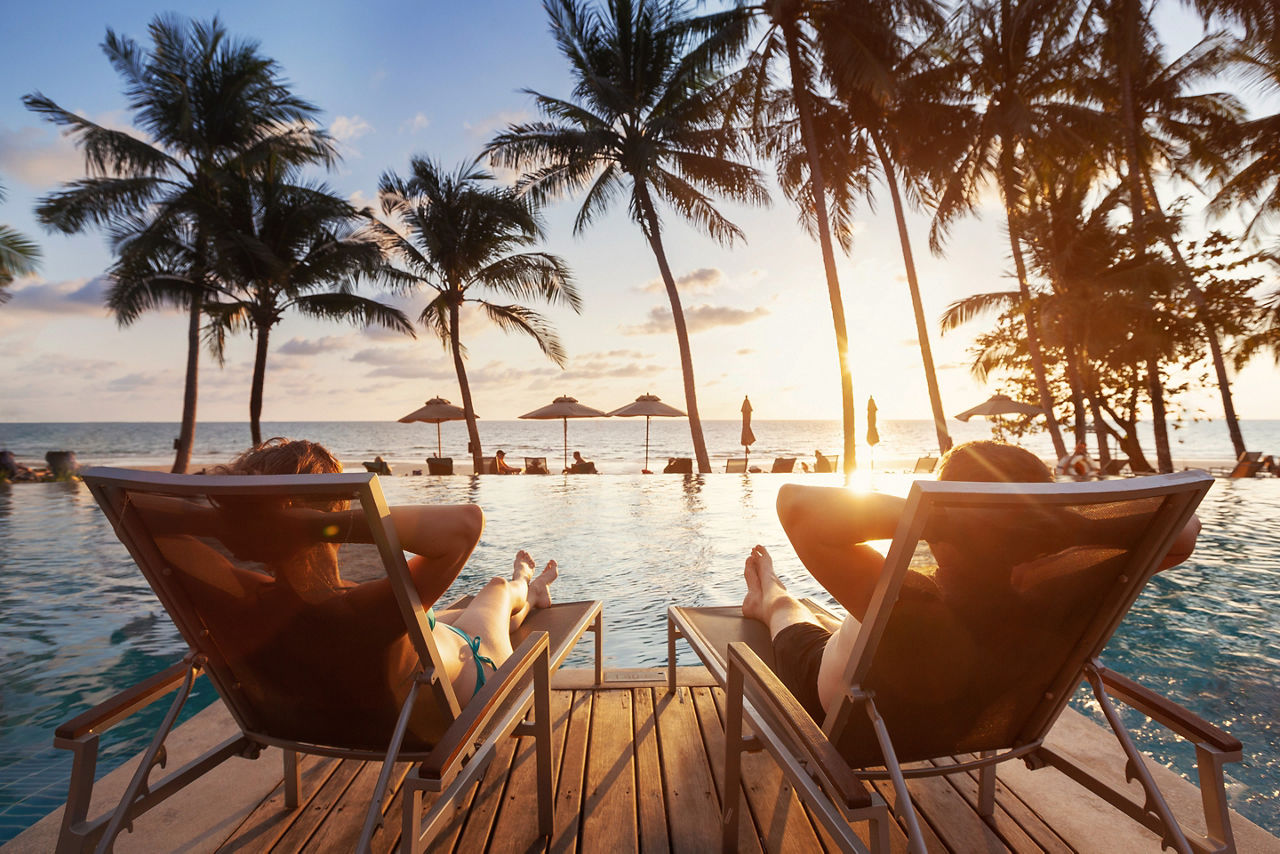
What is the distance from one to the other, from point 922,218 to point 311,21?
14.8m

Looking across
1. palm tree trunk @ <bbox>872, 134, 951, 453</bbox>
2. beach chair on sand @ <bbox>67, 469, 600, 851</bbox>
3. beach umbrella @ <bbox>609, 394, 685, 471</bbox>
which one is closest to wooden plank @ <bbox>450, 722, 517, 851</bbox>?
beach chair on sand @ <bbox>67, 469, 600, 851</bbox>

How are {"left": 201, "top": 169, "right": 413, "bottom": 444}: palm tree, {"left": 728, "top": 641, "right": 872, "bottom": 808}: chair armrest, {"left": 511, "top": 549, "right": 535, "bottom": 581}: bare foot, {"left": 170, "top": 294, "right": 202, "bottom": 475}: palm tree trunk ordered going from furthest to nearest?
1. {"left": 201, "top": 169, "right": 413, "bottom": 444}: palm tree
2. {"left": 170, "top": 294, "right": 202, "bottom": 475}: palm tree trunk
3. {"left": 511, "top": 549, "right": 535, "bottom": 581}: bare foot
4. {"left": 728, "top": 641, "right": 872, "bottom": 808}: chair armrest

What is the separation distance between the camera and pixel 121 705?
134cm

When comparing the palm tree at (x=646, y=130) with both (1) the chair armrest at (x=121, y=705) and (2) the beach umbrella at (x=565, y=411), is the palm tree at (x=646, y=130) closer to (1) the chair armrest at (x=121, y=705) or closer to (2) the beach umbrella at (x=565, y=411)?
(2) the beach umbrella at (x=565, y=411)

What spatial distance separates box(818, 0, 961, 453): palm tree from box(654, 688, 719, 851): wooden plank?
38.3ft

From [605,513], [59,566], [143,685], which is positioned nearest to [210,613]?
[143,685]

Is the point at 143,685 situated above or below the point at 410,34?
below

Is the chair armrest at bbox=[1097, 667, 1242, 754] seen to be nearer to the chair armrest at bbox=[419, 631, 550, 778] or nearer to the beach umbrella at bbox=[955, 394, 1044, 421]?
the chair armrest at bbox=[419, 631, 550, 778]

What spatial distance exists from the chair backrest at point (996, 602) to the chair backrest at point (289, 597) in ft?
3.25

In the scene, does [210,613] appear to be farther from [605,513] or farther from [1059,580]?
[605,513]

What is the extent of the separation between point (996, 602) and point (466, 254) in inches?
675

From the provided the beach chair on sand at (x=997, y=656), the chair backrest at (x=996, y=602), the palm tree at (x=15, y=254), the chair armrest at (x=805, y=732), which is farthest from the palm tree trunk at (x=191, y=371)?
the chair backrest at (x=996, y=602)

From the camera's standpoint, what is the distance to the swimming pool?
2.90 m

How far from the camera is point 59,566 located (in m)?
5.90
